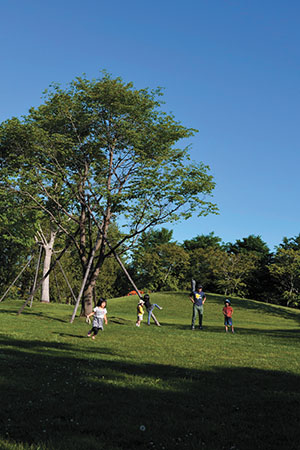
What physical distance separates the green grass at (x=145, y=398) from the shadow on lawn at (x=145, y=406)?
2 centimetres

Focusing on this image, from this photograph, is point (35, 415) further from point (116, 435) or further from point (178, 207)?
point (178, 207)

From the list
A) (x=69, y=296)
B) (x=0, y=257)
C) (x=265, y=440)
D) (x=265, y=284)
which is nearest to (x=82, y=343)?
(x=265, y=440)

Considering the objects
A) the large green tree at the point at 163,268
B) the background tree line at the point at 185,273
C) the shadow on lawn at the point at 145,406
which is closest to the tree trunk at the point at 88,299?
the shadow on lawn at the point at 145,406

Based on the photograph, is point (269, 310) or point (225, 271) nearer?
point (269, 310)

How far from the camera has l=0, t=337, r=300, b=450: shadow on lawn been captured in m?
5.48

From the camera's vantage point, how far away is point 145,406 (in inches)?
276

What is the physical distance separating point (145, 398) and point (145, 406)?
1.78ft

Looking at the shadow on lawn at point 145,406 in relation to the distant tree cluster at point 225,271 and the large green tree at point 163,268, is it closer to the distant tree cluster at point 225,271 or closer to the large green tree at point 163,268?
the distant tree cluster at point 225,271

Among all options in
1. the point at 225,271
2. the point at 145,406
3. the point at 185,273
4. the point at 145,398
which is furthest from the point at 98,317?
the point at 185,273

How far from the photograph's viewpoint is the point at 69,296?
77062 mm

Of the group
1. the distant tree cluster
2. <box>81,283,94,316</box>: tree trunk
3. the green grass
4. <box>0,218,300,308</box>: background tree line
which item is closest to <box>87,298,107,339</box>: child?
the green grass

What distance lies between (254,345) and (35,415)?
44.0ft

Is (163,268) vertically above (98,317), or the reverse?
(163,268)

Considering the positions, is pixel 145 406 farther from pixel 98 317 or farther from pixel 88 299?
pixel 88 299
